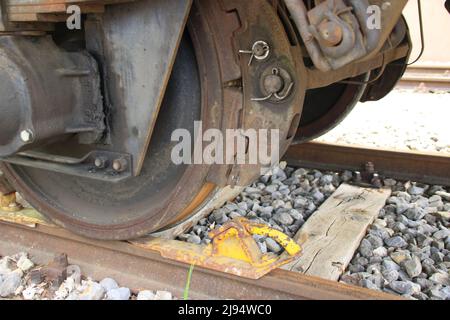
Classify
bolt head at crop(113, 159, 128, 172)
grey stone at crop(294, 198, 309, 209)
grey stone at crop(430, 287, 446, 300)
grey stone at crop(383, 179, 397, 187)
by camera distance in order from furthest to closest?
1. grey stone at crop(383, 179, 397, 187)
2. grey stone at crop(294, 198, 309, 209)
3. grey stone at crop(430, 287, 446, 300)
4. bolt head at crop(113, 159, 128, 172)

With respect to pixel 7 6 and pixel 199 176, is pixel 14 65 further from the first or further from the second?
pixel 199 176

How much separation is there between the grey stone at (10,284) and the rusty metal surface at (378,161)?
91.1 inches

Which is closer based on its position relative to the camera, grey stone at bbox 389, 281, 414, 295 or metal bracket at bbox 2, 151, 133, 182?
metal bracket at bbox 2, 151, 133, 182

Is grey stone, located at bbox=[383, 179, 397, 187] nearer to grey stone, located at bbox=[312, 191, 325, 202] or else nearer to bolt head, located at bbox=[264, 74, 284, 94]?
grey stone, located at bbox=[312, 191, 325, 202]

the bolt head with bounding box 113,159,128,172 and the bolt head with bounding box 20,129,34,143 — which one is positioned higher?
the bolt head with bounding box 20,129,34,143

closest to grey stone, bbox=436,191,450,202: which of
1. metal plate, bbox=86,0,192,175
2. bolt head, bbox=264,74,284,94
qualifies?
bolt head, bbox=264,74,284,94

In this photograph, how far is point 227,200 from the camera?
10.7ft

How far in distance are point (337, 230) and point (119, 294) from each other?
1311 mm

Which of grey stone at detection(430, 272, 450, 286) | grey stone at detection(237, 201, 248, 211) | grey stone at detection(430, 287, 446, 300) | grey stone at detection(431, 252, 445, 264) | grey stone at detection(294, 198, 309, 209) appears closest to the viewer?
grey stone at detection(430, 287, 446, 300)

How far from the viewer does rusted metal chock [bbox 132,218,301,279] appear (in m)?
2.09

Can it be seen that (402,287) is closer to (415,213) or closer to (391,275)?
(391,275)

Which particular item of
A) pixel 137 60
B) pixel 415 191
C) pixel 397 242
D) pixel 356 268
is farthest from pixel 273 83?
pixel 415 191

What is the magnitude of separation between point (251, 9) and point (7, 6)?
→ 96 centimetres
